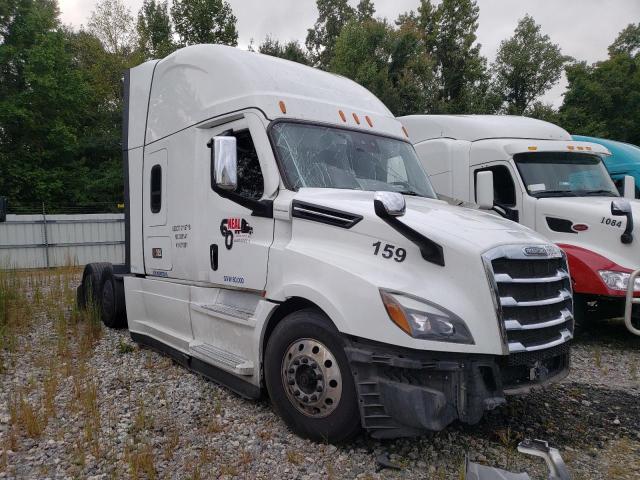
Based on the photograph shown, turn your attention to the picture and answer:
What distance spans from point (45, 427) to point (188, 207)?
7.86ft

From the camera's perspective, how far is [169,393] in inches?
197

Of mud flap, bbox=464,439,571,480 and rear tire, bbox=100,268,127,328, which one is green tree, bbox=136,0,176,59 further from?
mud flap, bbox=464,439,571,480

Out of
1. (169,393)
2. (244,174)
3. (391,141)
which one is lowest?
(169,393)

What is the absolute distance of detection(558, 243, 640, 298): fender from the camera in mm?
6398

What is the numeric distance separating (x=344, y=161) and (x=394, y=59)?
2524 cm

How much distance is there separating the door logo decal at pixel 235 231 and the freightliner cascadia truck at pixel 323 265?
18 millimetres

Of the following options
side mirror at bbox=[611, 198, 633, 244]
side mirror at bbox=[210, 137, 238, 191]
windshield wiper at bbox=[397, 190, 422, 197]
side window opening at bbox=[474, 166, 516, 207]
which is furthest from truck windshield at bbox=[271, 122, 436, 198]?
side window opening at bbox=[474, 166, 516, 207]

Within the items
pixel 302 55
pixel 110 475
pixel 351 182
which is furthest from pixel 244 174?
pixel 302 55

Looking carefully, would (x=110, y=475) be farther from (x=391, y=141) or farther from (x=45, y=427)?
(x=391, y=141)

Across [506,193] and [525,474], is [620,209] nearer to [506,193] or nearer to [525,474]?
[506,193]

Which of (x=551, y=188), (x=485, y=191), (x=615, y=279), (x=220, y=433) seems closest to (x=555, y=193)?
(x=551, y=188)

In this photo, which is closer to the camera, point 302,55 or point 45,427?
point 45,427

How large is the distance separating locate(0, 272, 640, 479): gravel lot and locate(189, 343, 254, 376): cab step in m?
0.38

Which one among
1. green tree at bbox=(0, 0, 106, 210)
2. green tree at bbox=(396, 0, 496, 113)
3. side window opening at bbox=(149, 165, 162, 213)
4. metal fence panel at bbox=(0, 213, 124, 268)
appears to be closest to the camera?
side window opening at bbox=(149, 165, 162, 213)
